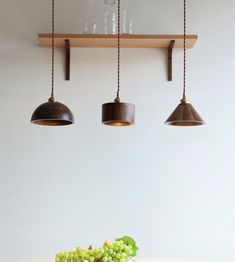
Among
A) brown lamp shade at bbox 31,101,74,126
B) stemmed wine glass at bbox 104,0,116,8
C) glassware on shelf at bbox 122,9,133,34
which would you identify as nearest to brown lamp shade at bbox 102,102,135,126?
brown lamp shade at bbox 31,101,74,126

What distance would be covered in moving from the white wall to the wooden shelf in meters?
0.10

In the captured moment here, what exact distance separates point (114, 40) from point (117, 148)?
2.64ft

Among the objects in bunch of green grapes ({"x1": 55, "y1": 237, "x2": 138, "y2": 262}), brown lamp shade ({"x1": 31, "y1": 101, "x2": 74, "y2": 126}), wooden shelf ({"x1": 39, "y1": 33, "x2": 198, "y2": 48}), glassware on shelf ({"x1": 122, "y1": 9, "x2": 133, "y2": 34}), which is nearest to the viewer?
bunch of green grapes ({"x1": 55, "y1": 237, "x2": 138, "y2": 262})

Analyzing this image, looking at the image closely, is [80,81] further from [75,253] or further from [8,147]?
[75,253]

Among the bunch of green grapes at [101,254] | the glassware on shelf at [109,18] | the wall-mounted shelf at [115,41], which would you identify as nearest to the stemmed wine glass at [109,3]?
the glassware on shelf at [109,18]

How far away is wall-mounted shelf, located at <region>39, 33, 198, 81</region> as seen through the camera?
11.6ft

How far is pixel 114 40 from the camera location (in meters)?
3.58

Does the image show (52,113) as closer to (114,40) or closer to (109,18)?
(114,40)

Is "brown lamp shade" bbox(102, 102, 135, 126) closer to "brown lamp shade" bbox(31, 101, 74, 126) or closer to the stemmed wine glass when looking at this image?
"brown lamp shade" bbox(31, 101, 74, 126)

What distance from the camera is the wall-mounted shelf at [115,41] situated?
3.52 meters

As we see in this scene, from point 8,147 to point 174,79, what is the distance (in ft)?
4.47

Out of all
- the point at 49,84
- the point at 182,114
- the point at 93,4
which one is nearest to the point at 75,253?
the point at 182,114

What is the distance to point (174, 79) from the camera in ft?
12.4

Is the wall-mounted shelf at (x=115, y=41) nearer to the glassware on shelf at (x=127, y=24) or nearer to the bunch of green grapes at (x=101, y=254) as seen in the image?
the glassware on shelf at (x=127, y=24)
